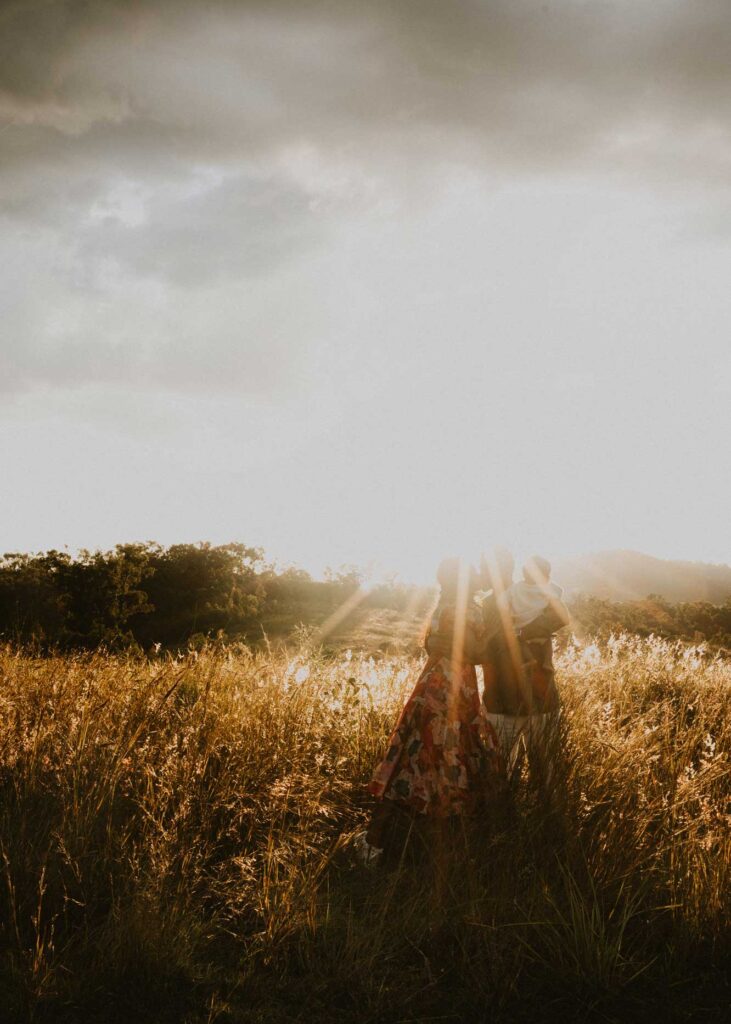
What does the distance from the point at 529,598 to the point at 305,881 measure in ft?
8.39

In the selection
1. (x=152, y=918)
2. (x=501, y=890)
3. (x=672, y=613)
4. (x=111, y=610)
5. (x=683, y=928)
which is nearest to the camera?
(x=152, y=918)

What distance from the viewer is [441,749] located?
3.88 metres

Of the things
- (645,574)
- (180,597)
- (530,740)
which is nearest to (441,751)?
(530,740)

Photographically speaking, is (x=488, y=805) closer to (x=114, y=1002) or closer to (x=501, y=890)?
(x=501, y=890)

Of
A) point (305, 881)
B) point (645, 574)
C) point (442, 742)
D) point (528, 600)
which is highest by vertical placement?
point (528, 600)

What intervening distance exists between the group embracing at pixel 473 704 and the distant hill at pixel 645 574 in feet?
83.0

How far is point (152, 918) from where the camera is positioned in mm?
2592

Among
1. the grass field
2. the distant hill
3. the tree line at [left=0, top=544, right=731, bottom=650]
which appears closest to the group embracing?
the grass field

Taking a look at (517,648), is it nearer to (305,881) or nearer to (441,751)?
(441,751)

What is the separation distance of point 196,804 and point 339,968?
1.19 metres

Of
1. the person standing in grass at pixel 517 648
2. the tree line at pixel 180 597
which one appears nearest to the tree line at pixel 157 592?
the tree line at pixel 180 597

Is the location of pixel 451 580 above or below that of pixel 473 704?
above

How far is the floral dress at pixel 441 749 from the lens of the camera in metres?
3.80

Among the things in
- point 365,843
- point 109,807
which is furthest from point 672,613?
point 109,807
